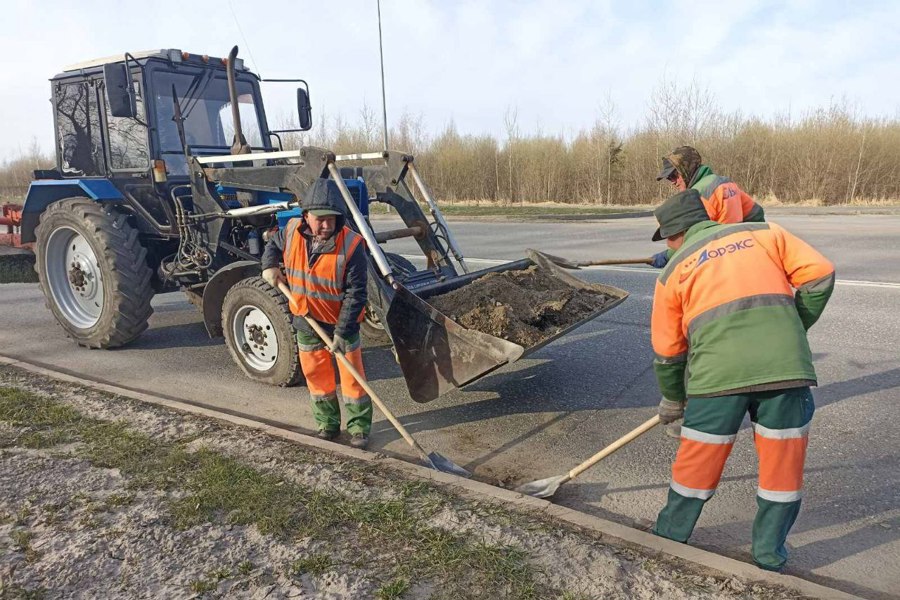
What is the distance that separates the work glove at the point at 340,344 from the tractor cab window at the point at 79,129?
404 cm

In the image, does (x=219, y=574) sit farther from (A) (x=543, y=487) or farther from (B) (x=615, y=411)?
(B) (x=615, y=411)

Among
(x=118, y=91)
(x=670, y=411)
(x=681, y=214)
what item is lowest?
(x=670, y=411)

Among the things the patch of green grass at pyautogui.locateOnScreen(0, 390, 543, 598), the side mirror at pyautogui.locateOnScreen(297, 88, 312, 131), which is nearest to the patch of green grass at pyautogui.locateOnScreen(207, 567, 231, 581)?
the patch of green grass at pyautogui.locateOnScreen(0, 390, 543, 598)

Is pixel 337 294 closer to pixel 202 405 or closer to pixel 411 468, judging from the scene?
pixel 411 468

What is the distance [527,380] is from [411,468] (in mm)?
1957

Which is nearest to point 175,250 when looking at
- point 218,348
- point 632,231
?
point 218,348

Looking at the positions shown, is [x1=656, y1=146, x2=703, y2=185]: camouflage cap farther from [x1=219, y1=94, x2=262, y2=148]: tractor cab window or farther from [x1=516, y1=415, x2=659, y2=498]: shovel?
[x1=219, y1=94, x2=262, y2=148]: tractor cab window

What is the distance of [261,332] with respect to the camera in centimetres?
523

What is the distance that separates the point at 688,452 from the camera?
276cm

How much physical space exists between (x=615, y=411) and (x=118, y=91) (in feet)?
15.8

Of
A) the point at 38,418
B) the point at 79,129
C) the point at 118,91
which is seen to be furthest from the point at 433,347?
the point at 79,129

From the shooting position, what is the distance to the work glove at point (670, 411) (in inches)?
119

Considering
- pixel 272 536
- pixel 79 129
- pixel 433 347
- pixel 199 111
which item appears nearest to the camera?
pixel 272 536

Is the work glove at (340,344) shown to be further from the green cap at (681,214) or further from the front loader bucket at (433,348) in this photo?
the green cap at (681,214)
